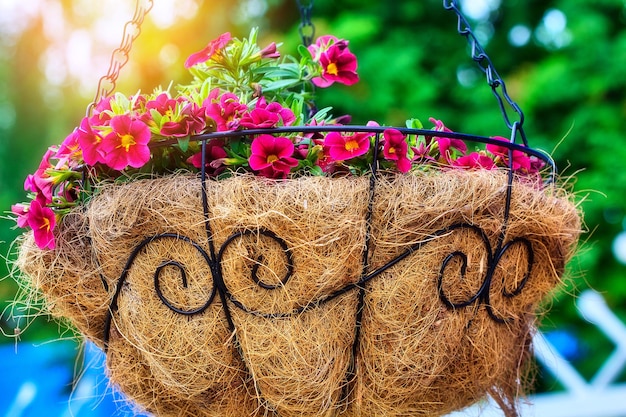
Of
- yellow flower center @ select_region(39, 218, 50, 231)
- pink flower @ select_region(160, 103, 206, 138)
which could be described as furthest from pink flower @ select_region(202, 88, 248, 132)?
yellow flower center @ select_region(39, 218, 50, 231)

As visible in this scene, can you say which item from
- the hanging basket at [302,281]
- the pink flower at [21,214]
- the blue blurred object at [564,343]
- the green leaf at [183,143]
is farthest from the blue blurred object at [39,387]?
the blue blurred object at [564,343]

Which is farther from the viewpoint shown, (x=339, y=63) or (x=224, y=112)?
(x=339, y=63)

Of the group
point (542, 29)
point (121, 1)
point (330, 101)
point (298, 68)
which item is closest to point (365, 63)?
point (330, 101)

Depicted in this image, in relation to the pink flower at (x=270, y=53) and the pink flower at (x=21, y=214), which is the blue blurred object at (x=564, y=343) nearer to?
the pink flower at (x=270, y=53)

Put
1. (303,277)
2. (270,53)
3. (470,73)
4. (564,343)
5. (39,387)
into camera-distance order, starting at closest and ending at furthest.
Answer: (303,277) → (270,53) → (39,387) → (564,343) → (470,73)

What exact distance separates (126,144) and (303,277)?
0.79 ft

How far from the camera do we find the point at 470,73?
3209 millimetres

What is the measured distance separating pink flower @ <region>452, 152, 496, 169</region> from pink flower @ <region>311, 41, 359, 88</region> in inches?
7.5

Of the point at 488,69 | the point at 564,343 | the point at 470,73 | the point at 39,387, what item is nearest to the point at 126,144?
the point at 488,69

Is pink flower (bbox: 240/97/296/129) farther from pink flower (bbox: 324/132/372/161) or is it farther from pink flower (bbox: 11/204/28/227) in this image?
pink flower (bbox: 11/204/28/227)

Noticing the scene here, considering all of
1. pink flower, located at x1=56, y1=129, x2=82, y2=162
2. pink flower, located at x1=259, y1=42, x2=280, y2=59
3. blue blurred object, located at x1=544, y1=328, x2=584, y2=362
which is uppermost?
pink flower, located at x1=259, y1=42, x2=280, y2=59

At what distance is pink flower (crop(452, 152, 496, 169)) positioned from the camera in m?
0.76

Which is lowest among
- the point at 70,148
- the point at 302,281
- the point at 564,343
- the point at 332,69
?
the point at 564,343

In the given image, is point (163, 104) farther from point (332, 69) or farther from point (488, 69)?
point (488, 69)
